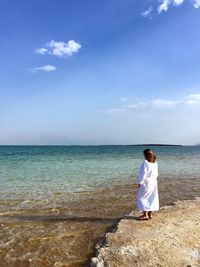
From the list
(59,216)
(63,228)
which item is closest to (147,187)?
(63,228)

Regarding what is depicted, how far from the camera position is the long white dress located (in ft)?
32.6

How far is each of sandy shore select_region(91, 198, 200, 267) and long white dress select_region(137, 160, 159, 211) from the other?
0.44 meters

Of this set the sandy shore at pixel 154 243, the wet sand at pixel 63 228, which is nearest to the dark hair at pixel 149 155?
the sandy shore at pixel 154 243

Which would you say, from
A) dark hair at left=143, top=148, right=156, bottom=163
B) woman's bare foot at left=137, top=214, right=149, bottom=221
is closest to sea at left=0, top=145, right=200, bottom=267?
woman's bare foot at left=137, top=214, right=149, bottom=221

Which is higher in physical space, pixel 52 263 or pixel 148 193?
pixel 148 193

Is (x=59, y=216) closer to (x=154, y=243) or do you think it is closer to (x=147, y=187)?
(x=147, y=187)

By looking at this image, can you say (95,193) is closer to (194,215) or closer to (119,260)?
(194,215)

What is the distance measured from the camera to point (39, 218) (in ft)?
36.5

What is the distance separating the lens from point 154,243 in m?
7.71

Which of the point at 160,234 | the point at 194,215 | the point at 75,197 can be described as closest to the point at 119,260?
the point at 160,234

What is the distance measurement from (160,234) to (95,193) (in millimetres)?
7718

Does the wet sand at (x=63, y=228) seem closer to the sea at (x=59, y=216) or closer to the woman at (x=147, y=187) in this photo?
the sea at (x=59, y=216)

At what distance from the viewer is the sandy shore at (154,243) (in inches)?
270

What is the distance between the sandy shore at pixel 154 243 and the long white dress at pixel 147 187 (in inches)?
17.5
